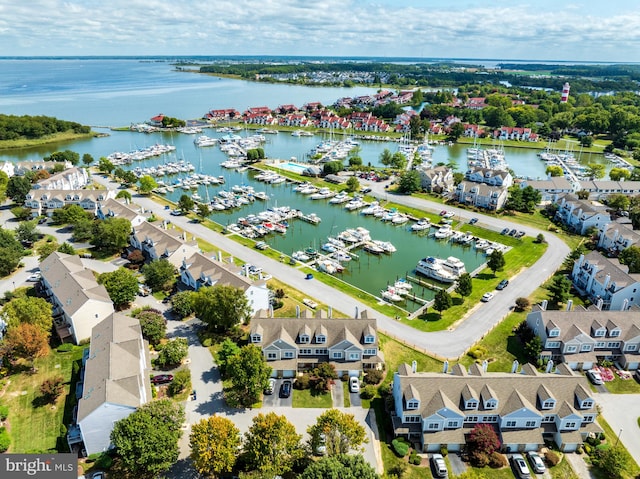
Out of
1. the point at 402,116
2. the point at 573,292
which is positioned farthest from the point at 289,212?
the point at 402,116

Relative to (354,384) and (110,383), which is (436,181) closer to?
(354,384)

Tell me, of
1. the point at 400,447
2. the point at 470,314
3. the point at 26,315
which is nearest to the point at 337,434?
the point at 400,447

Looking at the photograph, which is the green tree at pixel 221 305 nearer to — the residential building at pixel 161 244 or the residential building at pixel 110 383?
the residential building at pixel 110 383

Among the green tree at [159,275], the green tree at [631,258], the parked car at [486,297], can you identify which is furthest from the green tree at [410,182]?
the green tree at [159,275]

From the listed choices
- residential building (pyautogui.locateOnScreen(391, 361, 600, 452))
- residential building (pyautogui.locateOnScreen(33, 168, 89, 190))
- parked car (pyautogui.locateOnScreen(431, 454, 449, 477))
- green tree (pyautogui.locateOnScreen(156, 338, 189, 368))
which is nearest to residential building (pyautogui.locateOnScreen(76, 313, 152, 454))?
green tree (pyautogui.locateOnScreen(156, 338, 189, 368))

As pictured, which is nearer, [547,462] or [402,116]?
[547,462]

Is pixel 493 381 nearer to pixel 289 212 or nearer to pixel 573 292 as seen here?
pixel 573 292
